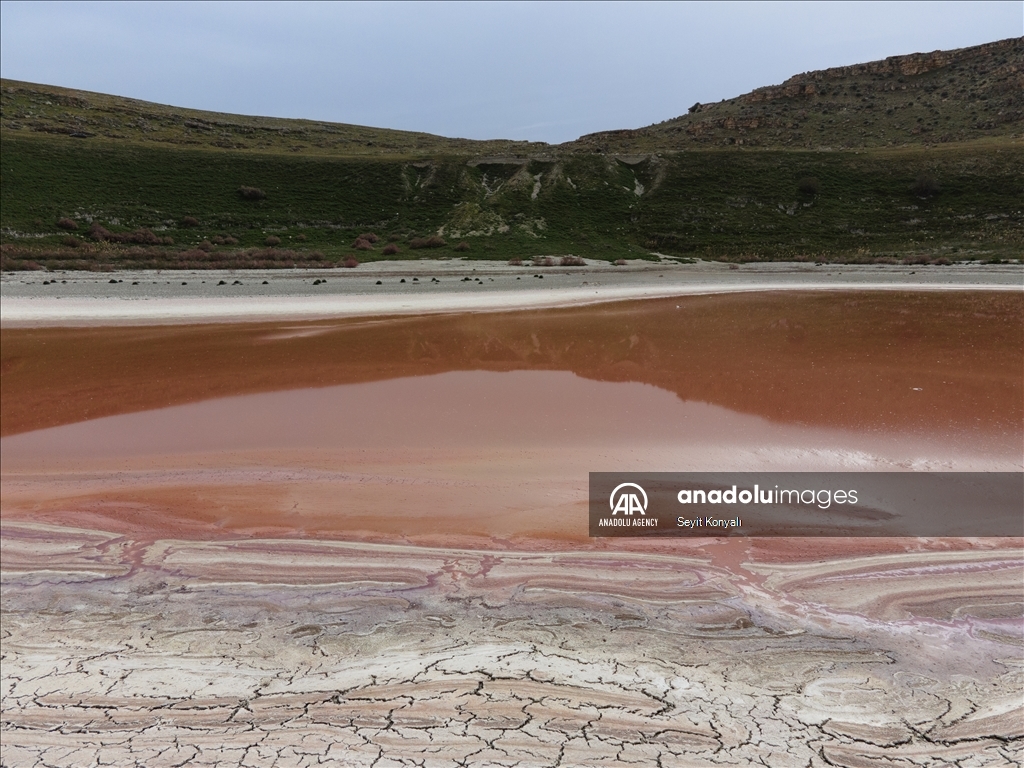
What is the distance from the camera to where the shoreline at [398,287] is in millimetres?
18188

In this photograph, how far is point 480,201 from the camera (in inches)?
1754

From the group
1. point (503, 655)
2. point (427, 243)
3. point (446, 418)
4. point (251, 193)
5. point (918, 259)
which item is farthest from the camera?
point (251, 193)

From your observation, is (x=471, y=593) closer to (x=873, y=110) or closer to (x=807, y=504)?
(x=807, y=504)

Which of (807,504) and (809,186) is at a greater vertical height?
(809,186)

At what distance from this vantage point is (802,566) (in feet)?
17.5

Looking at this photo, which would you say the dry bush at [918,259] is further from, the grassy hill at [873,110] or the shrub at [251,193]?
the shrub at [251,193]

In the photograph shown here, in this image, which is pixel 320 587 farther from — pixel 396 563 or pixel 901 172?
pixel 901 172

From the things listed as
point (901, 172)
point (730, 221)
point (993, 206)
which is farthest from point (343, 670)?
point (901, 172)

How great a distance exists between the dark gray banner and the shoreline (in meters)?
13.9

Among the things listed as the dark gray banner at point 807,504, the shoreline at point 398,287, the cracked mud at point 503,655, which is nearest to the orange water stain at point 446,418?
the dark gray banner at point 807,504

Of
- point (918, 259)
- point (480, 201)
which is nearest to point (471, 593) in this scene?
point (918, 259)

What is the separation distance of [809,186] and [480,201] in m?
26.3

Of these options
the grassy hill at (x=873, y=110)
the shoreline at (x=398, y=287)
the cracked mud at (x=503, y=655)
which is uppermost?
the grassy hill at (x=873, y=110)

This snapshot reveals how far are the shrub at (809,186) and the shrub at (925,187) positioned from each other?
6476 millimetres
